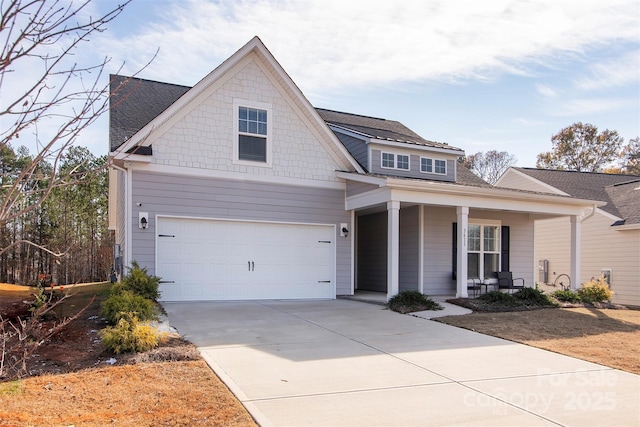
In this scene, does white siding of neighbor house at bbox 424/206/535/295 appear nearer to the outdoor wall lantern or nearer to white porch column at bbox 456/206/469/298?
white porch column at bbox 456/206/469/298

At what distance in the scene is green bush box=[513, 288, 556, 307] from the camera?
508 inches

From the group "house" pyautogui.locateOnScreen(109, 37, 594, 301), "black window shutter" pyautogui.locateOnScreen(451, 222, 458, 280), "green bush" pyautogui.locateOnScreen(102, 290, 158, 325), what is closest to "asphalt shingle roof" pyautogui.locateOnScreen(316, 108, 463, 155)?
"house" pyautogui.locateOnScreen(109, 37, 594, 301)

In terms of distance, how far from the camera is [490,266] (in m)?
16.2

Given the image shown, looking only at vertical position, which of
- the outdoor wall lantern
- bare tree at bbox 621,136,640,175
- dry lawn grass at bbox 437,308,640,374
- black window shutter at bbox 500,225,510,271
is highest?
bare tree at bbox 621,136,640,175

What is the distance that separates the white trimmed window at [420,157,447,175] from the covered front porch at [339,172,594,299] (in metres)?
1.56

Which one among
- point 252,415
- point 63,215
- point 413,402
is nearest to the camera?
point 252,415

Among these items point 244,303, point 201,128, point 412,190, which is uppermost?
point 201,128

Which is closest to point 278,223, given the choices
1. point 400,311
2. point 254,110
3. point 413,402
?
point 254,110

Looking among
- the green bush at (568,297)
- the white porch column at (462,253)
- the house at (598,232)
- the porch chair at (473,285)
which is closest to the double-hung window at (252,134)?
the white porch column at (462,253)

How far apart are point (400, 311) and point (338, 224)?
3.82m

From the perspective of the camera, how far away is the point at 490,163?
1885 inches

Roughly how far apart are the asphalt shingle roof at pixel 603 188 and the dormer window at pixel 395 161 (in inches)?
347

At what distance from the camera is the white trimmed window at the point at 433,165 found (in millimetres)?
16078

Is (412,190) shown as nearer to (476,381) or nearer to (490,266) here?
(490,266)
